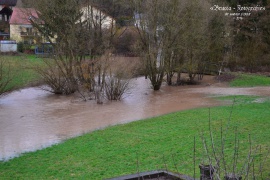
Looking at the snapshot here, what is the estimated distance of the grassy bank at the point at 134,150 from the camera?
852 cm

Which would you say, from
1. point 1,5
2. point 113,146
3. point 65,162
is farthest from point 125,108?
point 1,5

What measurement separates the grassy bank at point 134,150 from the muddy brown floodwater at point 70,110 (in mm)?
1389

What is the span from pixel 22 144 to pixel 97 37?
1624 centimetres

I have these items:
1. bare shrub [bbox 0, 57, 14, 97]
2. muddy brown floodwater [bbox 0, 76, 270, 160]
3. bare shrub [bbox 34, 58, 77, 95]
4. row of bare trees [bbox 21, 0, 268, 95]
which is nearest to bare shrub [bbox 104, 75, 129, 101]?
row of bare trees [bbox 21, 0, 268, 95]

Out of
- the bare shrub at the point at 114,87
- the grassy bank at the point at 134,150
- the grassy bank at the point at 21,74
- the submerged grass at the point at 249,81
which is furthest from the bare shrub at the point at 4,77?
the submerged grass at the point at 249,81

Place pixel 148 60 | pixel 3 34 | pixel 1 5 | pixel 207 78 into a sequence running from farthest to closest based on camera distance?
pixel 1 5 → pixel 3 34 → pixel 207 78 → pixel 148 60

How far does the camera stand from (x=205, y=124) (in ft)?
43.0

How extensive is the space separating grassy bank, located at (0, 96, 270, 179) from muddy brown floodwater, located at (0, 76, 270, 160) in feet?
4.56

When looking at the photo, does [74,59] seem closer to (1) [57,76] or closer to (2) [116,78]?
(1) [57,76]

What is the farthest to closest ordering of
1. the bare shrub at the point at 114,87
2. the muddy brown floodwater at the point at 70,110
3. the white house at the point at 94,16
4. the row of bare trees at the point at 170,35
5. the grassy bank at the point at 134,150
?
the white house at the point at 94,16
the row of bare trees at the point at 170,35
the bare shrub at the point at 114,87
the muddy brown floodwater at the point at 70,110
the grassy bank at the point at 134,150

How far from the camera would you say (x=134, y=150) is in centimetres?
1013

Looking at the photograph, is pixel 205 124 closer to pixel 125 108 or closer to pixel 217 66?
pixel 125 108

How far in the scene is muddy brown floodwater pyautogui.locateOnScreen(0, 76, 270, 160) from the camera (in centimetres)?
1342

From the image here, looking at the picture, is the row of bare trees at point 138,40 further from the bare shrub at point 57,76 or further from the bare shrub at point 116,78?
the bare shrub at point 116,78
